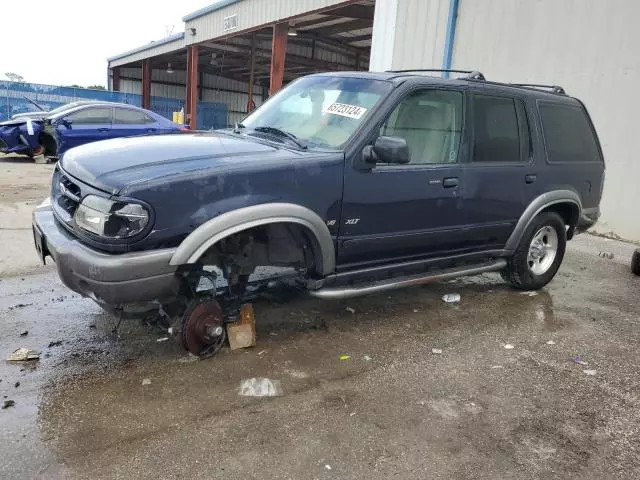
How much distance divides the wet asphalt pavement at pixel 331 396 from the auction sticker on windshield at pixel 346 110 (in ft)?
5.45

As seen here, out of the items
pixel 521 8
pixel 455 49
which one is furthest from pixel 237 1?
pixel 521 8

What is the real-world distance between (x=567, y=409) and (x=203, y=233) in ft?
8.00

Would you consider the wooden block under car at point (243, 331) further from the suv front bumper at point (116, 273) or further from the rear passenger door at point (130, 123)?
the rear passenger door at point (130, 123)

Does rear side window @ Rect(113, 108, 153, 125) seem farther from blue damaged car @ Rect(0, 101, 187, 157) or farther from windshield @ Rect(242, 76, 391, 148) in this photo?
windshield @ Rect(242, 76, 391, 148)

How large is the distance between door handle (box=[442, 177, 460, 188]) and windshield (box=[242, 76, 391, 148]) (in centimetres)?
85

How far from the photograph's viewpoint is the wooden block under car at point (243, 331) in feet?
12.1

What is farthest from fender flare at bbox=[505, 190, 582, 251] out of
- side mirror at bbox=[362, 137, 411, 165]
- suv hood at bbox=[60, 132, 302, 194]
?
suv hood at bbox=[60, 132, 302, 194]

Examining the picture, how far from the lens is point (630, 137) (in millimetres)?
8008

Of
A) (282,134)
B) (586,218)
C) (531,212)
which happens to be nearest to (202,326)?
(282,134)

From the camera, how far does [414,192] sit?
4.02m

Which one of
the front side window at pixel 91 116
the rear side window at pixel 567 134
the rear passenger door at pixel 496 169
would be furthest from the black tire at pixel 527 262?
the front side window at pixel 91 116

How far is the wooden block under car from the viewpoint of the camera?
12.1ft

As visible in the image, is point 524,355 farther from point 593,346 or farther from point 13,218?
point 13,218

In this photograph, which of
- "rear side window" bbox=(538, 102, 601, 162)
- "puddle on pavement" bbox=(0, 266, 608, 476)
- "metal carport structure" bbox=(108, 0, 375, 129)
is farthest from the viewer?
"metal carport structure" bbox=(108, 0, 375, 129)
